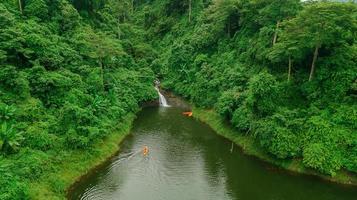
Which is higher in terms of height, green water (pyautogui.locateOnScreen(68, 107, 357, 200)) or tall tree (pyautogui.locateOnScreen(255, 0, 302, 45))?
tall tree (pyautogui.locateOnScreen(255, 0, 302, 45))

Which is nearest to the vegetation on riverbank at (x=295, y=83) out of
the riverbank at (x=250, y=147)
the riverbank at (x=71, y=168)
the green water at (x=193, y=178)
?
the riverbank at (x=250, y=147)

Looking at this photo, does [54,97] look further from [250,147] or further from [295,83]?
[295,83]

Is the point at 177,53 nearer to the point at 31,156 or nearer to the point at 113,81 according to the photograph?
the point at 113,81

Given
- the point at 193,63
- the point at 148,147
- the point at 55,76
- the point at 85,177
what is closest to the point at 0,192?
the point at 85,177

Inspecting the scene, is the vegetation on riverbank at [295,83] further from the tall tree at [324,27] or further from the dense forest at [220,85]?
the dense forest at [220,85]

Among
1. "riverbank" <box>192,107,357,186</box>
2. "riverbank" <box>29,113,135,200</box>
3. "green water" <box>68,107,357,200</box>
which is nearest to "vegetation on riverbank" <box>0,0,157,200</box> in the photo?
"riverbank" <box>29,113,135,200</box>

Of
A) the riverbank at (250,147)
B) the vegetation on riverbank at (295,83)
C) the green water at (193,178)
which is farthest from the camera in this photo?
the vegetation on riverbank at (295,83)

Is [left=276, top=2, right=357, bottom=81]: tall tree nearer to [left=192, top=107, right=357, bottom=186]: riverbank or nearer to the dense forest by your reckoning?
the dense forest
